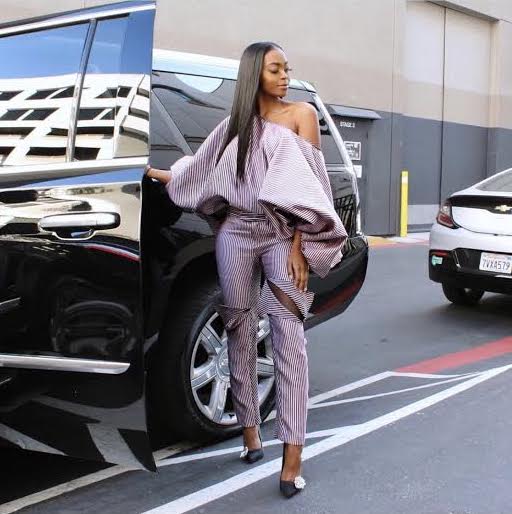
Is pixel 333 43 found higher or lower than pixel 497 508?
higher

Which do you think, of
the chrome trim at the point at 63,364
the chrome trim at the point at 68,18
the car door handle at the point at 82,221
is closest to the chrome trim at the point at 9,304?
the chrome trim at the point at 63,364

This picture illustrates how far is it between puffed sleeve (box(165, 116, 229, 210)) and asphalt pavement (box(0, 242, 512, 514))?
116 centimetres

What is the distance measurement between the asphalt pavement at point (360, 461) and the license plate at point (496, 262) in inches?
31.4

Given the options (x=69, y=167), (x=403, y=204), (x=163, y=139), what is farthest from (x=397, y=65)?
(x=69, y=167)

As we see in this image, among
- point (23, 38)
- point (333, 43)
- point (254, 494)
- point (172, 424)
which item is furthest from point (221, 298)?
point (333, 43)

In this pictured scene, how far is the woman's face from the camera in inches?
110

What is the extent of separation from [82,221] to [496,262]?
4.25m

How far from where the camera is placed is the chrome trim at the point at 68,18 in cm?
268

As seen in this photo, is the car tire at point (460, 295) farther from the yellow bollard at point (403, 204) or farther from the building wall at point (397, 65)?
the yellow bollard at point (403, 204)

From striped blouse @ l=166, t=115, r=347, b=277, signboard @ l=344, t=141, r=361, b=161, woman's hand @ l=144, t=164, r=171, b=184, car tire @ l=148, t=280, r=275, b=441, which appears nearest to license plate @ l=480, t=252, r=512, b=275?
car tire @ l=148, t=280, r=275, b=441

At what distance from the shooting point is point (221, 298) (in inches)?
126

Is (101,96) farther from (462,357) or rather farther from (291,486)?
(462,357)

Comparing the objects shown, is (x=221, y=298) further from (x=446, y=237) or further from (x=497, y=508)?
(x=446, y=237)

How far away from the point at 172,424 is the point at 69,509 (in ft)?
1.99
